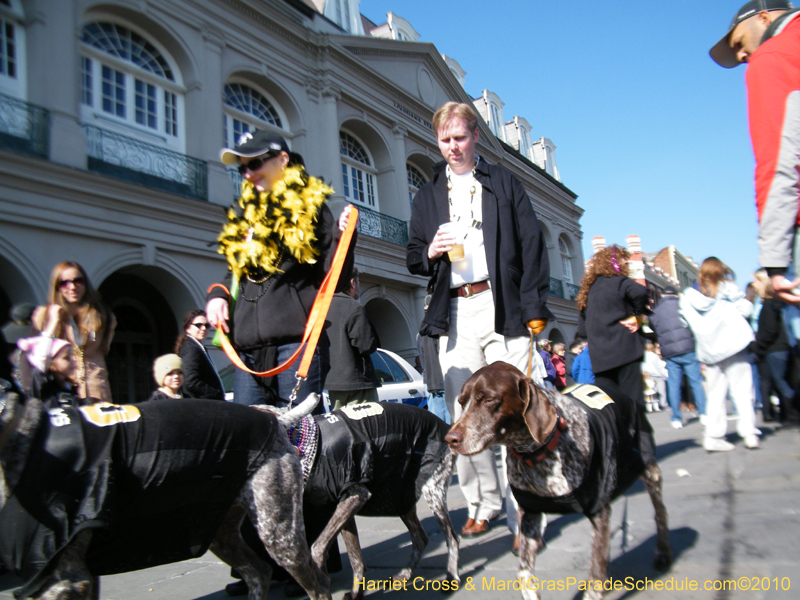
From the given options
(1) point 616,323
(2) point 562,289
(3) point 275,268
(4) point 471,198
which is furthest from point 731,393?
(2) point 562,289

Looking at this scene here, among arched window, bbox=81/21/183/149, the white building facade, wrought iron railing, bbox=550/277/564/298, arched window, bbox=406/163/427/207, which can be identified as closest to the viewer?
the white building facade

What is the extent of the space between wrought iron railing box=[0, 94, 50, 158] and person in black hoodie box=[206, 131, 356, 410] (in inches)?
322

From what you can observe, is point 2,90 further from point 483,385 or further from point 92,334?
point 483,385

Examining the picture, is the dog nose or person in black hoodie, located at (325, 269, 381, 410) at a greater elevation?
person in black hoodie, located at (325, 269, 381, 410)

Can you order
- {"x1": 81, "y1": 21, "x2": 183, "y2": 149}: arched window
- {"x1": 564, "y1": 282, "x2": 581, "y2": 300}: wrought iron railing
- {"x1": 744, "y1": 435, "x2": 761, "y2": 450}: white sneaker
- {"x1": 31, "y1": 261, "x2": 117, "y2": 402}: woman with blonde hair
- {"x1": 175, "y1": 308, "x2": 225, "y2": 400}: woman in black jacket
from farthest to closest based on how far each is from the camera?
{"x1": 564, "y1": 282, "x2": 581, "y2": 300}: wrought iron railing → {"x1": 81, "y1": 21, "x2": 183, "y2": 149}: arched window → {"x1": 744, "y1": 435, "x2": 761, "y2": 450}: white sneaker → {"x1": 175, "y1": 308, "x2": 225, "y2": 400}: woman in black jacket → {"x1": 31, "y1": 261, "x2": 117, "y2": 402}: woman with blonde hair

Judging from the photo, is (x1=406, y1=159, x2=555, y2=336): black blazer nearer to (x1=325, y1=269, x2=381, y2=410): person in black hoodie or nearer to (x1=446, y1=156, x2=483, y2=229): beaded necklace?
(x1=446, y1=156, x2=483, y2=229): beaded necklace

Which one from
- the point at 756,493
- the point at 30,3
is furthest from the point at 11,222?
the point at 756,493

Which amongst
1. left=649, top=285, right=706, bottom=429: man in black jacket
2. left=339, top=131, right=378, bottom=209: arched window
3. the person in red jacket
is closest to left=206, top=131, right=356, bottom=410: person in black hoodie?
the person in red jacket

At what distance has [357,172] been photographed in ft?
59.0

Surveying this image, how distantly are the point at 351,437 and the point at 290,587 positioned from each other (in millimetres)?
942

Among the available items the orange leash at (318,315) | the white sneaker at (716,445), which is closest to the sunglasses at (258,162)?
the orange leash at (318,315)

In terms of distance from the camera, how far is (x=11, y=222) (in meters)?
8.78

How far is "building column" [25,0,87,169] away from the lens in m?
A: 9.55

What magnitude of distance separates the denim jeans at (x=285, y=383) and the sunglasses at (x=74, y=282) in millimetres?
2125
